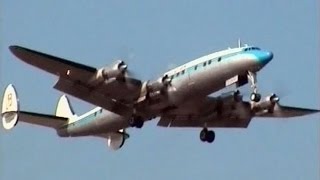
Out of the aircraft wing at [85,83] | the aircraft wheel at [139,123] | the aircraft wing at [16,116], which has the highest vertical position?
the aircraft wing at [85,83]

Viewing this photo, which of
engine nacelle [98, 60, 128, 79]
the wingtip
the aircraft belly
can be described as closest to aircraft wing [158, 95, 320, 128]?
the aircraft belly

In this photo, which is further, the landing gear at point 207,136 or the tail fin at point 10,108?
the landing gear at point 207,136

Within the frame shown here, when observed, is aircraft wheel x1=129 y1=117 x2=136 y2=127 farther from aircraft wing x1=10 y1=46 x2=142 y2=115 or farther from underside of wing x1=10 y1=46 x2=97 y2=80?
underside of wing x1=10 y1=46 x2=97 y2=80

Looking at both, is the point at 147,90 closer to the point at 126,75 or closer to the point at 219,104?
the point at 126,75

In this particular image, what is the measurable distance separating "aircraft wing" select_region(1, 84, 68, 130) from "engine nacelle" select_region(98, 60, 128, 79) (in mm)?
5470

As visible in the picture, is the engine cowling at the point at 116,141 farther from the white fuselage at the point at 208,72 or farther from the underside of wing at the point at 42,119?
the white fuselage at the point at 208,72

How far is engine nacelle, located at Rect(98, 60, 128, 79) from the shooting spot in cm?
4512

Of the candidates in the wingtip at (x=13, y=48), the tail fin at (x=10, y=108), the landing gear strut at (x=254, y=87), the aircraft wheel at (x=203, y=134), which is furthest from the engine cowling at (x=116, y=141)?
the landing gear strut at (x=254, y=87)

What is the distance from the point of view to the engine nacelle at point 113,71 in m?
45.1

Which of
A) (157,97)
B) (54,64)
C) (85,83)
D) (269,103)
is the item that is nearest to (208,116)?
(269,103)

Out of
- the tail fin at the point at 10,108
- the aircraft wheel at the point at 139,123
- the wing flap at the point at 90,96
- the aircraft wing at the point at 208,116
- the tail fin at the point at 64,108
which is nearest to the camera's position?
the wing flap at the point at 90,96

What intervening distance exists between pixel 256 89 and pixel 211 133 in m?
7.17

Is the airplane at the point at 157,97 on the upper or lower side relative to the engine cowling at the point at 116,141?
upper

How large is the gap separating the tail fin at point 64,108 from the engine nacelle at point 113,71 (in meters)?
8.37
